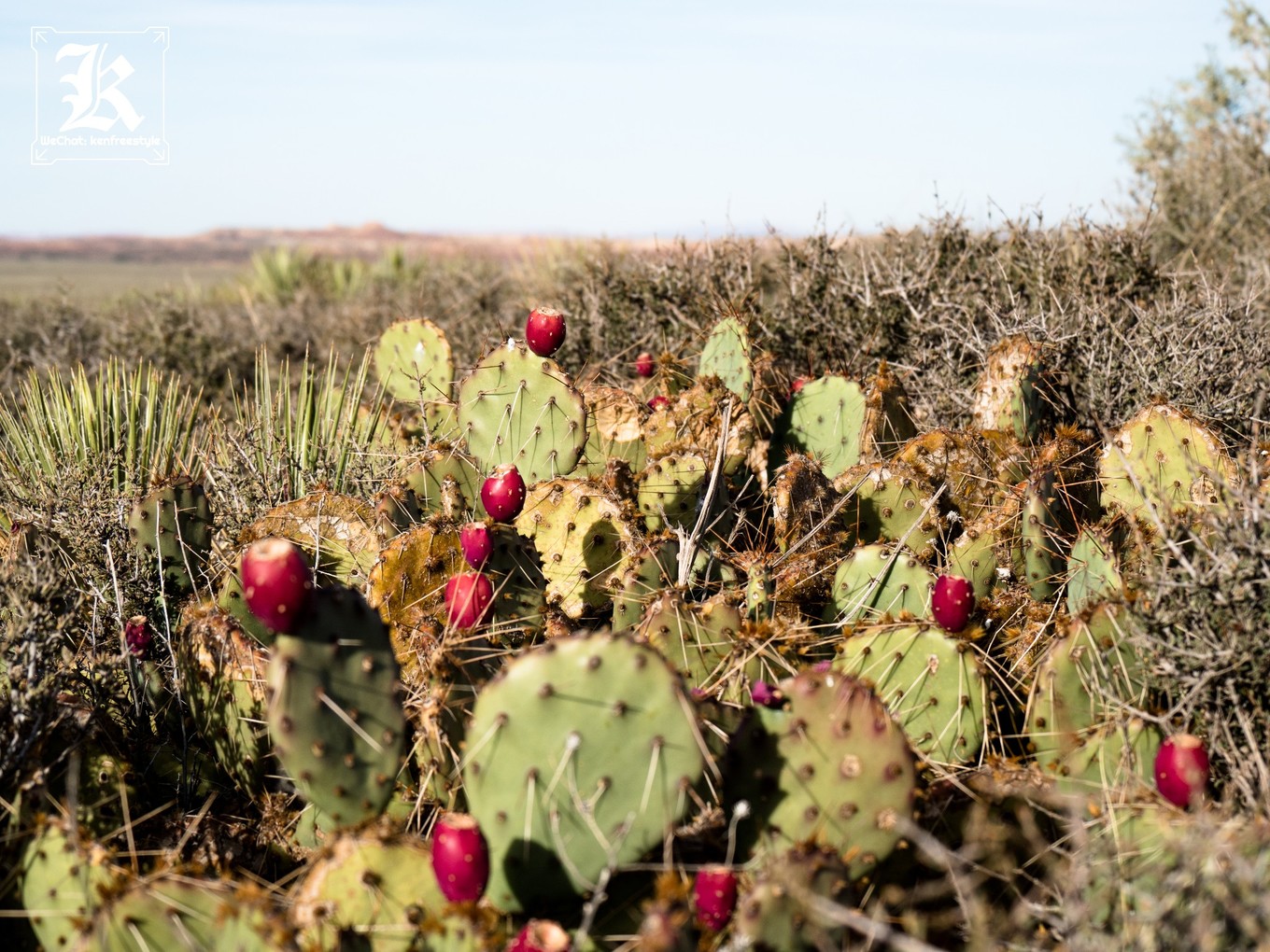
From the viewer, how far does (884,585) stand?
3354mm

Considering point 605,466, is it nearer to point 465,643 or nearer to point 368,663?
point 465,643

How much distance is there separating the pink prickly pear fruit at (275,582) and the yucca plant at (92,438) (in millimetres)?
2702

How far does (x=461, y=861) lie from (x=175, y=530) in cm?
217

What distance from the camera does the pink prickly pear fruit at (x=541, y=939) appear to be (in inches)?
76.6

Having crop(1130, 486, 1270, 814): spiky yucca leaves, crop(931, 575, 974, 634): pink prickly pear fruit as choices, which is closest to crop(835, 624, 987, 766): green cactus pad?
crop(931, 575, 974, 634): pink prickly pear fruit

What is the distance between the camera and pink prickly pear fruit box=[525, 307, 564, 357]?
3.82 m

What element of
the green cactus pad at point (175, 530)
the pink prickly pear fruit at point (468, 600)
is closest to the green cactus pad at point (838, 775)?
the pink prickly pear fruit at point (468, 600)

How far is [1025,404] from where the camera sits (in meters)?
4.64

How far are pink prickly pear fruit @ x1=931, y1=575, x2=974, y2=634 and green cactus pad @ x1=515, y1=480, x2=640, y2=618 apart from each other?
3.78 ft

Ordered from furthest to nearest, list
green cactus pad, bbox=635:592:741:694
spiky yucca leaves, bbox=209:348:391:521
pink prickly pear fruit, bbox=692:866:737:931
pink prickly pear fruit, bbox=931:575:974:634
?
1. spiky yucca leaves, bbox=209:348:391:521
2. green cactus pad, bbox=635:592:741:694
3. pink prickly pear fruit, bbox=931:575:974:634
4. pink prickly pear fruit, bbox=692:866:737:931

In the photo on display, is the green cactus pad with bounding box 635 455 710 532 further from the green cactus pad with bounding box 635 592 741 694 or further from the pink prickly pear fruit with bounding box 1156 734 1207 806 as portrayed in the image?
the pink prickly pear fruit with bounding box 1156 734 1207 806

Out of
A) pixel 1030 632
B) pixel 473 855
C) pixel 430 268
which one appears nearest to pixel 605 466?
pixel 1030 632

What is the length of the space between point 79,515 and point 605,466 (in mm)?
1976

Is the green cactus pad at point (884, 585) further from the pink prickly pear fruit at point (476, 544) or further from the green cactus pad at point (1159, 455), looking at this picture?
the pink prickly pear fruit at point (476, 544)
